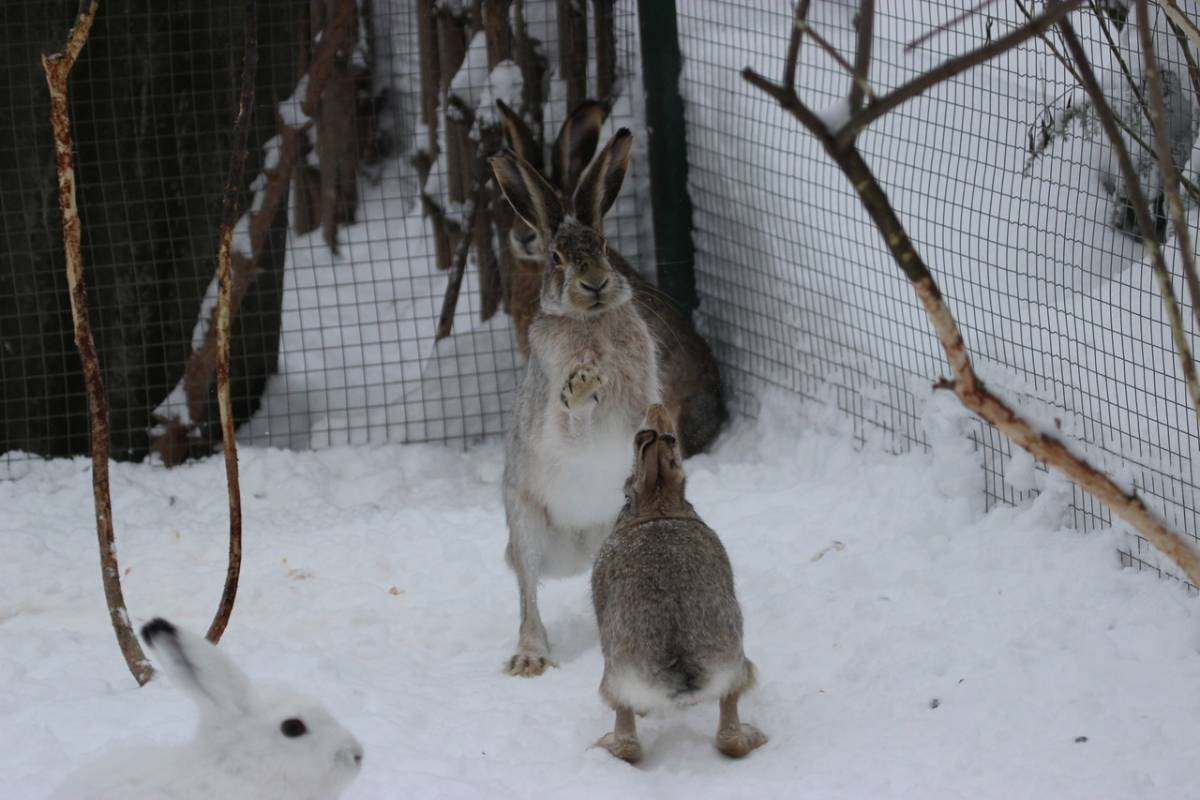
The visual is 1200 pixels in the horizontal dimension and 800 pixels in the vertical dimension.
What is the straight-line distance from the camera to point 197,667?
3.04 metres

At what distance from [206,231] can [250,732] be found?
4972 mm

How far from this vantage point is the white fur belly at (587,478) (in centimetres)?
506

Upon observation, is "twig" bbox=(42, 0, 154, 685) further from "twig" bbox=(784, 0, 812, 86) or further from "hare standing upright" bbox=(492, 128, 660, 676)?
"twig" bbox=(784, 0, 812, 86)

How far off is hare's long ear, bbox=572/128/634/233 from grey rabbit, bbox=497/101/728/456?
137cm

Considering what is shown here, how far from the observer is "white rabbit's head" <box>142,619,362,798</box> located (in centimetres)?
302

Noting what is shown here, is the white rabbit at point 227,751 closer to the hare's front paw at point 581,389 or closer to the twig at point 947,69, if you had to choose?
the twig at point 947,69

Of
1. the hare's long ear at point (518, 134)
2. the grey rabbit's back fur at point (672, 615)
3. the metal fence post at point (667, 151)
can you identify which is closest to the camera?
the grey rabbit's back fur at point (672, 615)

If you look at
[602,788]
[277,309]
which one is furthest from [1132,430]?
[277,309]

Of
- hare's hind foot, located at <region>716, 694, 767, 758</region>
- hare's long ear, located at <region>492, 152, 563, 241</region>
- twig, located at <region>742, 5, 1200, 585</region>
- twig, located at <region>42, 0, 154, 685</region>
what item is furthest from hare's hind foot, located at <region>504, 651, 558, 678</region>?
twig, located at <region>742, 5, 1200, 585</region>

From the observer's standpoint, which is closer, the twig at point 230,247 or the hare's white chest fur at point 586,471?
the twig at point 230,247

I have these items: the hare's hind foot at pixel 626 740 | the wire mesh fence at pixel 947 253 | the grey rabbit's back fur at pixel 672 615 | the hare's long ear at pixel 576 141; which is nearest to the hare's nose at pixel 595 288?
the grey rabbit's back fur at pixel 672 615

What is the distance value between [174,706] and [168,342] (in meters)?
3.93

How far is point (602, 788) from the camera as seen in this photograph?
379cm

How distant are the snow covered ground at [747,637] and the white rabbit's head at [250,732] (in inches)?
24.6
